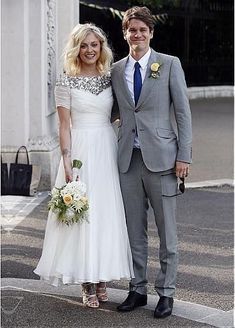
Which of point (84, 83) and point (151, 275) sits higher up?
point (84, 83)

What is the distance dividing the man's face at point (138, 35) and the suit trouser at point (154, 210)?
70 cm

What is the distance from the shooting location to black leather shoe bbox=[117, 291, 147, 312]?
219 inches

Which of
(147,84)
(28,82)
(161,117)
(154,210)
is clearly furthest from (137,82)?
(28,82)

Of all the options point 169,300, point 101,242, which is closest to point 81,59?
point 101,242

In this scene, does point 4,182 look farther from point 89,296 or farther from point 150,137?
point 150,137

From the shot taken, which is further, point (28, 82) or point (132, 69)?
point (28, 82)

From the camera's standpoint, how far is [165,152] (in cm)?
534

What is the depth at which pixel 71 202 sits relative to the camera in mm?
5242

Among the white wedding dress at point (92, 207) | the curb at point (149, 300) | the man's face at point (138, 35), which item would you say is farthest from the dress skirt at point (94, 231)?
the man's face at point (138, 35)

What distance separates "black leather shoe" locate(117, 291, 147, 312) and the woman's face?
5.51 ft

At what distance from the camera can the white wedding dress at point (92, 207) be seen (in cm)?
540

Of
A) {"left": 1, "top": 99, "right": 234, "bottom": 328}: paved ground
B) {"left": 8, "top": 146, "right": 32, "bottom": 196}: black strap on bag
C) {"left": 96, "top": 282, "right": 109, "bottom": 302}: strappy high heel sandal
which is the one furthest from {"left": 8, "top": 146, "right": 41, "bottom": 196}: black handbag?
{"left": 96, "top": 282, "right": 109, "bottom": 302}: strappy high heel sandal

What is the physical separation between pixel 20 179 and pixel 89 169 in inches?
137

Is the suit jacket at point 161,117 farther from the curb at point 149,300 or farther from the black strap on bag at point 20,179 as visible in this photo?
the black strap on bag at point 20,179
